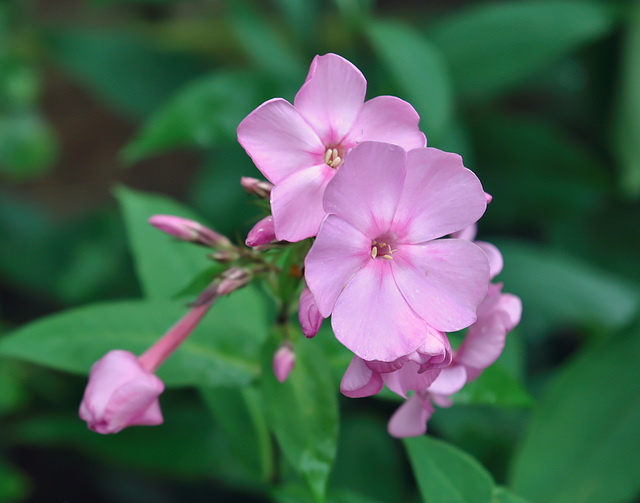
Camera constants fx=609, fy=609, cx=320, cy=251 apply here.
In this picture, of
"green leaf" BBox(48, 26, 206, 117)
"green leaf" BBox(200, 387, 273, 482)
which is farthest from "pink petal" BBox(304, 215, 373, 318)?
"green leaf" BBox(48, 26, 206, 117)

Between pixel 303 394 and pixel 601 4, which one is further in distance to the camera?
pixel 601 4

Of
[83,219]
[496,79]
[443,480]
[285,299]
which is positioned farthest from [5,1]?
[443,480]

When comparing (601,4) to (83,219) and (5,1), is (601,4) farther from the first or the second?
(5,1)

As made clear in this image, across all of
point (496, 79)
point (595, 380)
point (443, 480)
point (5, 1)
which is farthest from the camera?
point (5, 1)

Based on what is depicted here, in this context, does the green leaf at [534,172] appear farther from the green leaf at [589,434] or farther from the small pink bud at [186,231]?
the small pink bud at [186,231]

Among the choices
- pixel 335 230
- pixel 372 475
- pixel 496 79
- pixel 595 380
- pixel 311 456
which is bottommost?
pixel 372 475

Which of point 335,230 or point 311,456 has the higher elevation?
point 335,230
